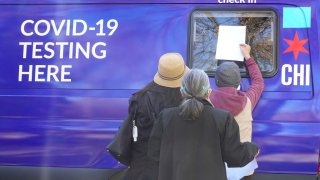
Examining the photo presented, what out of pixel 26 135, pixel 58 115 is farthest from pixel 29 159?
pixel 58 115

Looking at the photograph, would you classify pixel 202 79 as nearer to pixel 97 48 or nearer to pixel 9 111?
pixel 97 48

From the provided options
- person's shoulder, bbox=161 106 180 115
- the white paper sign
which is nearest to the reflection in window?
the white paper sign

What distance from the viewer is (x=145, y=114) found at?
2.96 meters

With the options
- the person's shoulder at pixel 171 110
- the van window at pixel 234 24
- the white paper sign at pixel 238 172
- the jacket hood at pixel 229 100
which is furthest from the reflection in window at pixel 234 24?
the person's shoulder at pixel 171 110

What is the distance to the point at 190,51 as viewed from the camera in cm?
378

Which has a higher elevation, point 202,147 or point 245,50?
point 245,50

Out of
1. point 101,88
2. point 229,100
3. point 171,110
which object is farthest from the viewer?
point 101,88

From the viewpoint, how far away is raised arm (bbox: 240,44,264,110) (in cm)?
353

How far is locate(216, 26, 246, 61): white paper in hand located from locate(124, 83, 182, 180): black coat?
3.07 feet

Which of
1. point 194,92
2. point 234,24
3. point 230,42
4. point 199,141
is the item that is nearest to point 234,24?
point 234,24

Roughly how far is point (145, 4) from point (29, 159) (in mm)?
1622

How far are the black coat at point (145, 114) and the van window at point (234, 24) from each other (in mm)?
883

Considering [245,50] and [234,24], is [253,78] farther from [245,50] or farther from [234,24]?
[234,24]

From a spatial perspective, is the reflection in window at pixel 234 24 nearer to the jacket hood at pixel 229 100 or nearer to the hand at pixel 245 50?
the hand at pixel 245 50
